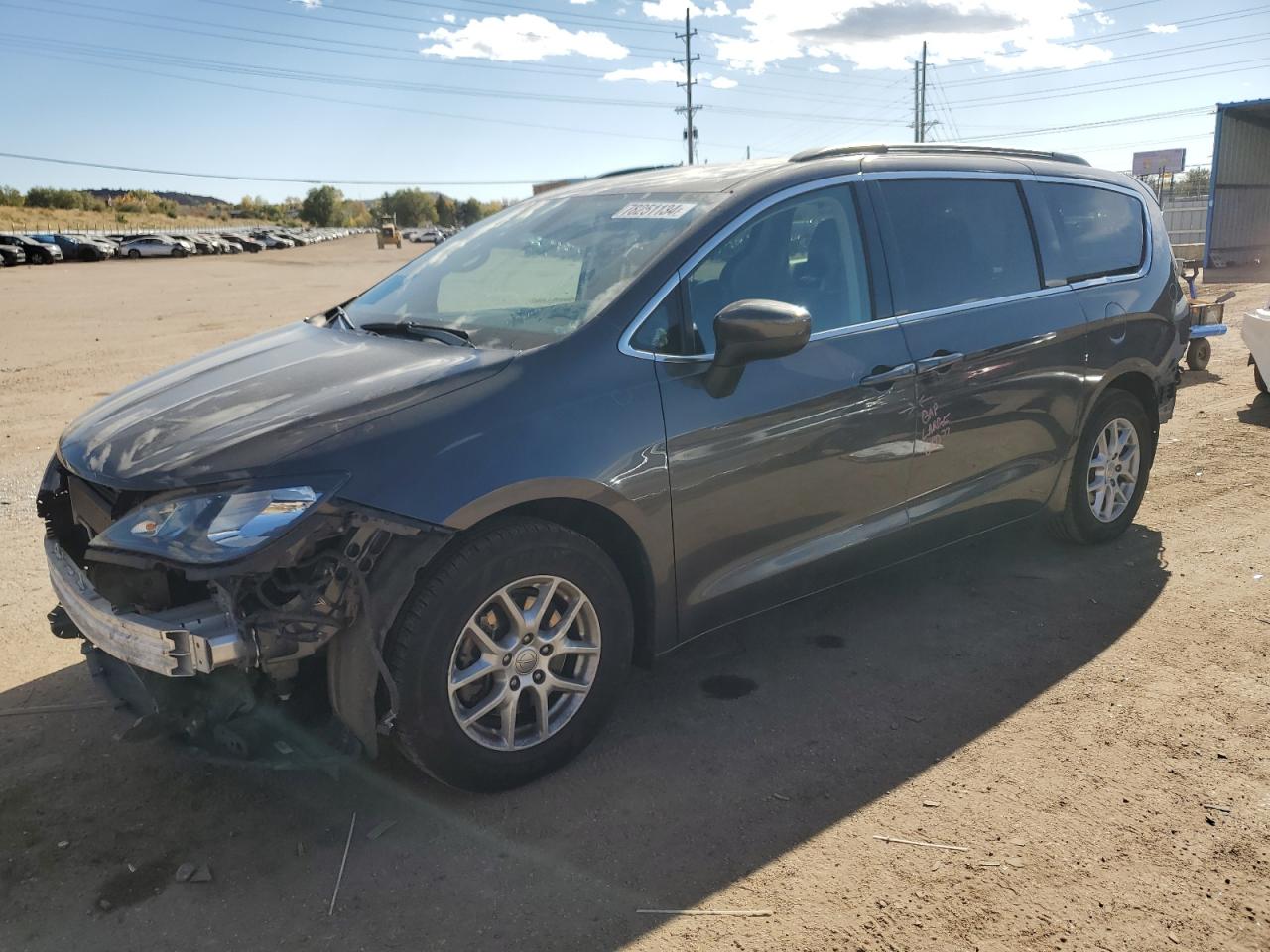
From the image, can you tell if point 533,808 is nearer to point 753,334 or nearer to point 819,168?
point 753,334

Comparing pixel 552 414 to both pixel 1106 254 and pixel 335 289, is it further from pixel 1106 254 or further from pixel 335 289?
pixel 335 289

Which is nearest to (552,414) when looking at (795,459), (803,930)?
(795,459)

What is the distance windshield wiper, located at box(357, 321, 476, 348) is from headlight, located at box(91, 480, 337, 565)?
2.99 ft

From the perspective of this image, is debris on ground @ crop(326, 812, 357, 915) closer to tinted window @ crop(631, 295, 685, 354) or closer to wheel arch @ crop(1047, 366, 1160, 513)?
tinted window @ crop(631, 295, 685, 354)

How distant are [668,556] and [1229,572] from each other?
10.6 ft

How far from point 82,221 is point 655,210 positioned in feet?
334

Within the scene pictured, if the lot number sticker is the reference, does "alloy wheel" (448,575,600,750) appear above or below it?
below

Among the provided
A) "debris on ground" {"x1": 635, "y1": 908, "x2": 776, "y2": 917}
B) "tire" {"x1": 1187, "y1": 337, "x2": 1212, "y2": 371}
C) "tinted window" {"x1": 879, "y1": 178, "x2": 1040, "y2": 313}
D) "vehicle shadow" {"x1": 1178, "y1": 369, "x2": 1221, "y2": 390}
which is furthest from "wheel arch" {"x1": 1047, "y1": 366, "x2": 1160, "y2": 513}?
"tire" {"x1": 1187, "y1": 337, "x2": 1212, "y2": 371}

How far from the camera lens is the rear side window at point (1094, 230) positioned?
4719mm

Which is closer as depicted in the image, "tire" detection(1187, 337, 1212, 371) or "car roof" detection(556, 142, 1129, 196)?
"car roof" detection(556, 142, 1129, 196)

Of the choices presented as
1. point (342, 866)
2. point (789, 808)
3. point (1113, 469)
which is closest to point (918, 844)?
point (789, 808)

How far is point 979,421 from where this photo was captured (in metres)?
4.20

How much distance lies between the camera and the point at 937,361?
156 inches

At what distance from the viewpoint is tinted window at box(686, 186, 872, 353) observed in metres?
3.41
